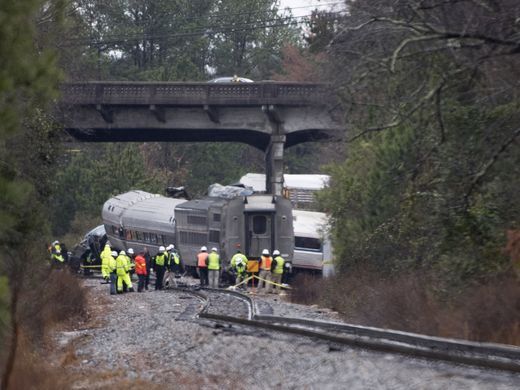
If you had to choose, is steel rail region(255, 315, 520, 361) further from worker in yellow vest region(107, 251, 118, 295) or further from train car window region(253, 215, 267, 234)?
train car window region(253, 215, 267, 234)

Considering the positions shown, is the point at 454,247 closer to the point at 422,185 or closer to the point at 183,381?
the point at 422,185

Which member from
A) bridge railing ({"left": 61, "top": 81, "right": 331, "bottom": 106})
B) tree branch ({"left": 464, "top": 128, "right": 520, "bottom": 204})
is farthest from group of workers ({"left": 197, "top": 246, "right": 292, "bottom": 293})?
tree branch ({"left": 464, "top": 128, "right": 520, "bottom": 204})

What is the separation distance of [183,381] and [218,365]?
1373mm

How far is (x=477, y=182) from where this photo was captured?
18.0m

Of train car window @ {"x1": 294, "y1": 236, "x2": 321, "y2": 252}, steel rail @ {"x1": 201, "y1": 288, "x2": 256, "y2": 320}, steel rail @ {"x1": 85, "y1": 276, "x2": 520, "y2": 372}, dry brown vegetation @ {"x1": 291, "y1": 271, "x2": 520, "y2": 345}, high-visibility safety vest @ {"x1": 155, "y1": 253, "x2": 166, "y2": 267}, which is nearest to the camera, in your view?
steel rail @ {"x1": 85, "y1": 276, "x2": 520, "y2": 372}

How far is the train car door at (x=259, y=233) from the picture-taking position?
135ft

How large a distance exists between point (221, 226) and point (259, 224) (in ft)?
5.13

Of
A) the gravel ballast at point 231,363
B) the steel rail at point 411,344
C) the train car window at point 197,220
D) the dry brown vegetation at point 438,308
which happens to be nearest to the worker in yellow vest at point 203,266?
the train car window at point 197,220

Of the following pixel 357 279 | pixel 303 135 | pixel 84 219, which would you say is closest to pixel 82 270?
pixel 303 135

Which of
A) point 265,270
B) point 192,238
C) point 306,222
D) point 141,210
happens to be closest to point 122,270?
point 265,270

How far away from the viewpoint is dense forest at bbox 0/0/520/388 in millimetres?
11367

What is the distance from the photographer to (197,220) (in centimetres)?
4372

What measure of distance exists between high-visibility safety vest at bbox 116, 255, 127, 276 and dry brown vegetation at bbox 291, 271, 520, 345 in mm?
9879

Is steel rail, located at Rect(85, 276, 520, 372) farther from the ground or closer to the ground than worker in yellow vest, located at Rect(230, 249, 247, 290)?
farther from the ground
